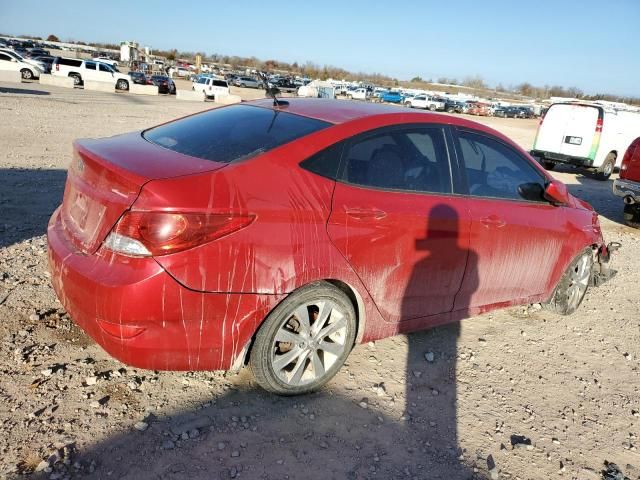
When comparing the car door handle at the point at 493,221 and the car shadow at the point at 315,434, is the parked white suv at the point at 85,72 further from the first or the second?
the car shadow at the point at 315,434

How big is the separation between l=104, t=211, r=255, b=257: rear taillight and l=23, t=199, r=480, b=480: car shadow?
38.6 inches

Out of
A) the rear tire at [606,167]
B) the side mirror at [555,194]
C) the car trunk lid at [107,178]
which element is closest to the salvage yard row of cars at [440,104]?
the rear tire at [606,167]

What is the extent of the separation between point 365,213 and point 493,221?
1.20 meters

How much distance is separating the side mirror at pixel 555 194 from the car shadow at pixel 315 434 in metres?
1.10

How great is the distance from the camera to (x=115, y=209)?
8.51 feet

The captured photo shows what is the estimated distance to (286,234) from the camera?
2766 mm

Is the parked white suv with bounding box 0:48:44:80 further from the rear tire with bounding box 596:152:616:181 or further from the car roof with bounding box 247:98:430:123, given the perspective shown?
the car roof with bounding box 247:98:430:123

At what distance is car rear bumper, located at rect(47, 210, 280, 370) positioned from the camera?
97.9 inches

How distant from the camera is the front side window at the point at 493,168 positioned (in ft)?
12.4

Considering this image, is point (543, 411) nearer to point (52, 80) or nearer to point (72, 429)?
point (72, 429)

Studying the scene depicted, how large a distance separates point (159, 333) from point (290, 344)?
786 millimetres

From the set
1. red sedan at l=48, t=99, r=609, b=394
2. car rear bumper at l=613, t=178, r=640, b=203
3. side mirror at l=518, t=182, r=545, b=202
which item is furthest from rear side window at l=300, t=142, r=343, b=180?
car rear bumper at l=613, t=178, r=640, b=203

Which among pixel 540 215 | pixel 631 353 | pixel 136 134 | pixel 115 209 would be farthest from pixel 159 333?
pixel 631 353

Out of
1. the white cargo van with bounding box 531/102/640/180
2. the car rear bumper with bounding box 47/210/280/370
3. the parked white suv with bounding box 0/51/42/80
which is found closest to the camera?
the car rear bumper with bounding box 47/210/280/370
